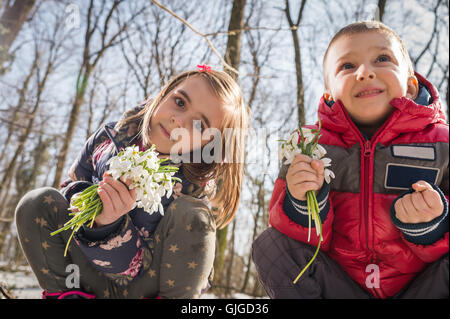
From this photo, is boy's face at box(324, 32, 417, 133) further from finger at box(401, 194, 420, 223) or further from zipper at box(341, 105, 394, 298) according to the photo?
finger at box(401, 194, 420, 223)

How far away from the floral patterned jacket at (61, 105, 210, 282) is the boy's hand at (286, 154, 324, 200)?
0.75 metres

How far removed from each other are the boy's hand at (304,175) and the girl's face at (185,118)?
2.22 ft

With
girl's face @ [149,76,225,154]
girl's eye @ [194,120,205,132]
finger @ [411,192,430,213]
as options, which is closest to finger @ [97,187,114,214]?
girl's face @ [149,76,225,154]

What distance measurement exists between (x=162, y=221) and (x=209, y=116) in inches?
25.0

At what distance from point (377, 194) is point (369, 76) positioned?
522 millimetres

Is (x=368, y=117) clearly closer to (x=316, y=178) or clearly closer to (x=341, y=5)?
(x=316, y=178)

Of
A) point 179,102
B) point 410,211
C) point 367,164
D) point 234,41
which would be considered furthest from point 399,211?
point 234,41

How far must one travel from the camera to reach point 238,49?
3.77 metres

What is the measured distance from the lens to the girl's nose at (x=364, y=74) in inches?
56.4

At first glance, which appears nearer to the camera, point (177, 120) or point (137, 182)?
point (137, 182)

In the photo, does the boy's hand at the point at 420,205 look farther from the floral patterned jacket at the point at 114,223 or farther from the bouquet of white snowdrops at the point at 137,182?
the floral patterned jacket at the point at 114,223

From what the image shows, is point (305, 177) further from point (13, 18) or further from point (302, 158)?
point (13, 18)

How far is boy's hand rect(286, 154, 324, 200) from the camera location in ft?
4.22

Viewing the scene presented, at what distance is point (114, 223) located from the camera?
145 centimetres
